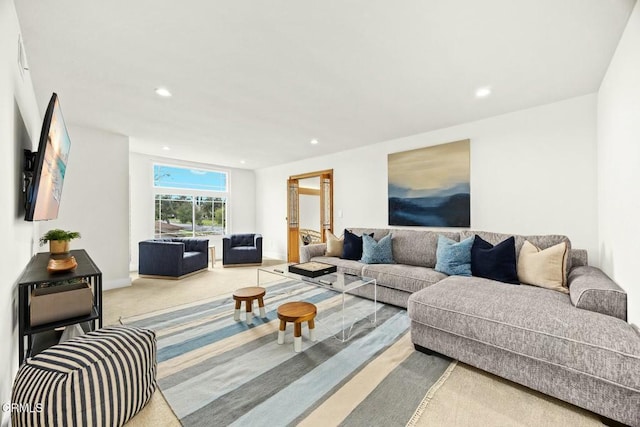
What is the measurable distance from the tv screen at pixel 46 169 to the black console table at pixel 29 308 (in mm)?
387

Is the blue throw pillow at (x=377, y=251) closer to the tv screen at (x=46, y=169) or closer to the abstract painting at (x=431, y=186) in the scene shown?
the abstract painting at (x=431, y=186)

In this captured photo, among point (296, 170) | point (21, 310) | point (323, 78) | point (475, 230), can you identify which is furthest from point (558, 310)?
point (296, 170)

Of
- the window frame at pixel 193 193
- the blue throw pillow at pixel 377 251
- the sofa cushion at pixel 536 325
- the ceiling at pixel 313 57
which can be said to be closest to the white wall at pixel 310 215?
the window frame at pixel 193 193

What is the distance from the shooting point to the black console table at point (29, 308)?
5.03 ft

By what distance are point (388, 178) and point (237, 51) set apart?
9.75 feet

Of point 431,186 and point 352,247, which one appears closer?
point 431,186

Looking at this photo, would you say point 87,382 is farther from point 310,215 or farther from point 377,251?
point 310,215

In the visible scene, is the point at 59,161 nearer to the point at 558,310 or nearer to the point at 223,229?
the point at 558,310

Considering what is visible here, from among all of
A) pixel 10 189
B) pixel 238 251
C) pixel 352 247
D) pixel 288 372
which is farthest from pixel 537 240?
pixel 238 251

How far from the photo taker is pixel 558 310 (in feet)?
5.55

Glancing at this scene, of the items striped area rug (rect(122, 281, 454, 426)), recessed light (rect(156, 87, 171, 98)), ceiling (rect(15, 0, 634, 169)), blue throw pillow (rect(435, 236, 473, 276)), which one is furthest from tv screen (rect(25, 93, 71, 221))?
blue throw pillow (rect(435, 236, 473, 276))

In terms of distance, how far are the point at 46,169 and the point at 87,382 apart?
137 centimetres

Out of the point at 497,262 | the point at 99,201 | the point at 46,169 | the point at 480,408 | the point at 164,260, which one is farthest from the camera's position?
the point at 164,260

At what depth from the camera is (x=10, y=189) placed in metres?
1.54
